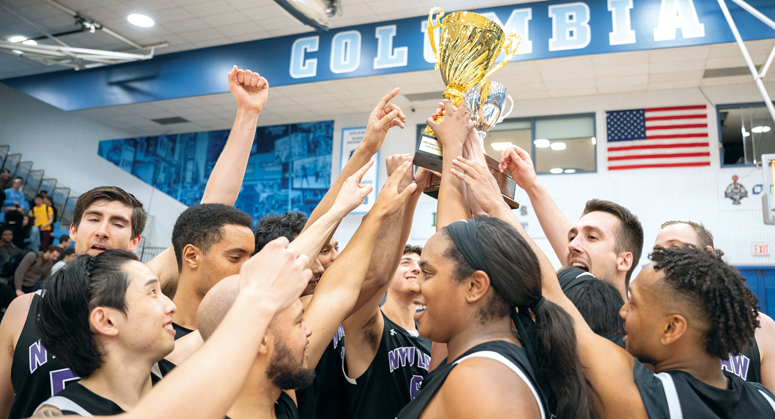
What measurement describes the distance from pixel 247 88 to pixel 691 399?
8.81 ft

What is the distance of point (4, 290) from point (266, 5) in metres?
5.82

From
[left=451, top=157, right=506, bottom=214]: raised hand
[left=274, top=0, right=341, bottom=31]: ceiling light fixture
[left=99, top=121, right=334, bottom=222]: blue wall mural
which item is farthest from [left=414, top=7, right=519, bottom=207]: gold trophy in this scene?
[left=99, top=121, right=334, bottom=222]: blue wall mural

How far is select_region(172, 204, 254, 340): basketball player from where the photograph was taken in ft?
7.96

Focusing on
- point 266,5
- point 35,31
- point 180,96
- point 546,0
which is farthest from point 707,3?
point 35,31

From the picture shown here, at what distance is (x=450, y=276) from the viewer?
1.59m

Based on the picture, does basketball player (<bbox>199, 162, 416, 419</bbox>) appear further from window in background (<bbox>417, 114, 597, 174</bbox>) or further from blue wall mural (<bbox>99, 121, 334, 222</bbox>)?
blue wall mural (<bbox>99, 121, 334, 222</bbox>)

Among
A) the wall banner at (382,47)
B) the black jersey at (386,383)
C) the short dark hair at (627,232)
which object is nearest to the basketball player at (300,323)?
the black jersey at (386,383)

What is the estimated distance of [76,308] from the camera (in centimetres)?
169

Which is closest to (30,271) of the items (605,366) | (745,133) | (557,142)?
(605,366)

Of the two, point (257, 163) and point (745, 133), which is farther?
point (257, 163)

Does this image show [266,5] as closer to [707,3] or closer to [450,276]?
[707,3]

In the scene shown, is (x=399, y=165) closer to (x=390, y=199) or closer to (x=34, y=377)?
(x=390, y=199)

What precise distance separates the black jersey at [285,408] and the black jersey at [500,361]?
497mm

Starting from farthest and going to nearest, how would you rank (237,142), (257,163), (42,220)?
(257,163) → (42,220) → (237,142)
